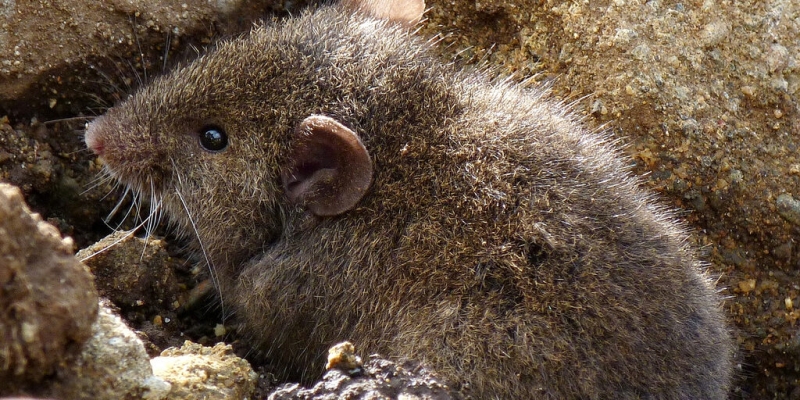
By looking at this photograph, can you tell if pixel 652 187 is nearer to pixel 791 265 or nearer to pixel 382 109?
pixel 791 265

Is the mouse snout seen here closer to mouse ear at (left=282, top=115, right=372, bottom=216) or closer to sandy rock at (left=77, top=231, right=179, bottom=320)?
sandy rock at (left=77, top=231, right=179, bottom=320)

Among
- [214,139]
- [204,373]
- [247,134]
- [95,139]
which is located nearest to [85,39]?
[95,139]

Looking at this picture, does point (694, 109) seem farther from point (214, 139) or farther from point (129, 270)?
point (129, 270)

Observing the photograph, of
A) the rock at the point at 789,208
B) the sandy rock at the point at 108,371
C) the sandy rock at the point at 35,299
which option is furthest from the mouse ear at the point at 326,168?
the rock at the point at 789,208

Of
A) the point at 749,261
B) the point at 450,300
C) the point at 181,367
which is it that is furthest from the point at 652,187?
the point at 181,367

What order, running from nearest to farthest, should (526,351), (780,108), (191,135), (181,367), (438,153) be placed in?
(181,367) < (526,351) < (438,153) < (191,135) < (780,108)

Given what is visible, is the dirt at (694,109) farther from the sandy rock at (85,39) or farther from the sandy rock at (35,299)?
the sandy rock at (35,299)
